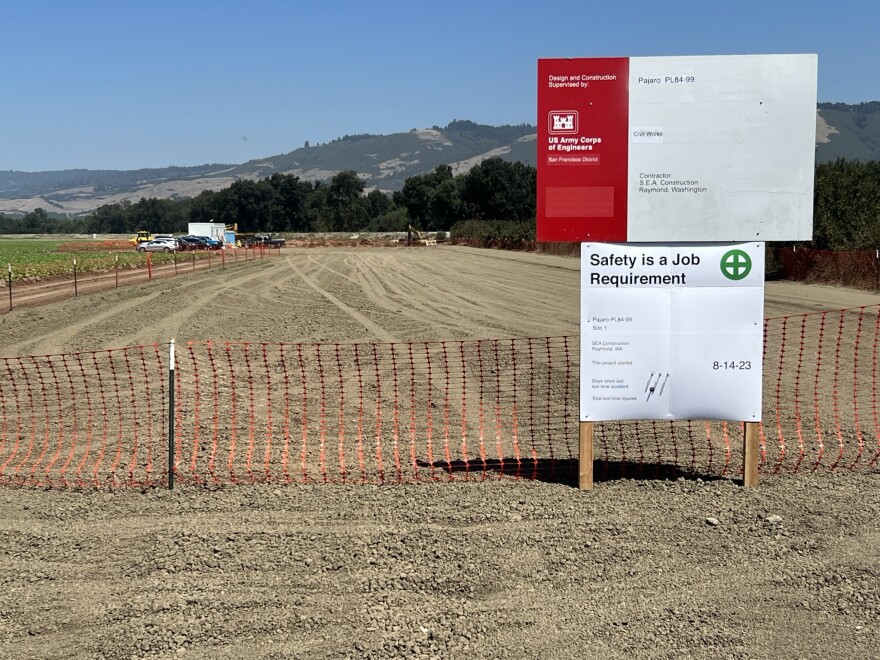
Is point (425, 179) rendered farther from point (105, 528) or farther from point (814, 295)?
point (105, 528)

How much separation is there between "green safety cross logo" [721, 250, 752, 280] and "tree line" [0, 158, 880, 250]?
2843 cm

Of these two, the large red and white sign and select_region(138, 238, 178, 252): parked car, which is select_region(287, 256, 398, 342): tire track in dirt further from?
select_region(138, 238, 178, 252): parked car

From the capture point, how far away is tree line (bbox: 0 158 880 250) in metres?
36.5

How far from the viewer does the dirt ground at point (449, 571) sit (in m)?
5.00

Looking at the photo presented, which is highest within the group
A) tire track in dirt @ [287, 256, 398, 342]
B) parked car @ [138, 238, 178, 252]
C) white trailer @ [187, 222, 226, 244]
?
white trailer @ [187, 222, 226, 244]

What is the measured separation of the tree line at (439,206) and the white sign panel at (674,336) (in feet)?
93.2

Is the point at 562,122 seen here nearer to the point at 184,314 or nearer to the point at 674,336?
the point at 674,336

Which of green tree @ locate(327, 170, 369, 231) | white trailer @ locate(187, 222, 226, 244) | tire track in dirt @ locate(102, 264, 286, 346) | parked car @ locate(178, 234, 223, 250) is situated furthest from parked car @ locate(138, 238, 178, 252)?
green tree @ locate(327, 170, 369, 231)

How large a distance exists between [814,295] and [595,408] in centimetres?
2360

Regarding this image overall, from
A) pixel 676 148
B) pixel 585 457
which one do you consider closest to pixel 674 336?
pixel 585 457

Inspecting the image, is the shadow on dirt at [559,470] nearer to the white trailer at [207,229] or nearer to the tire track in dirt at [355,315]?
the tire track in dirt at [355,315]

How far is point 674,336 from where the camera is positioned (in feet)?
24.9

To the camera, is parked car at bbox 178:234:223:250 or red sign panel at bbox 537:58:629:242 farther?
parked car at bbox 178:234:223:250

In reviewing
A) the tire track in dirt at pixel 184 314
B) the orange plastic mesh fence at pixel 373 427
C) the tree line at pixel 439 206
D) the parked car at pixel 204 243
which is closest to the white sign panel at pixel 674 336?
the orange plastic mesh fence at pixel 373 427
